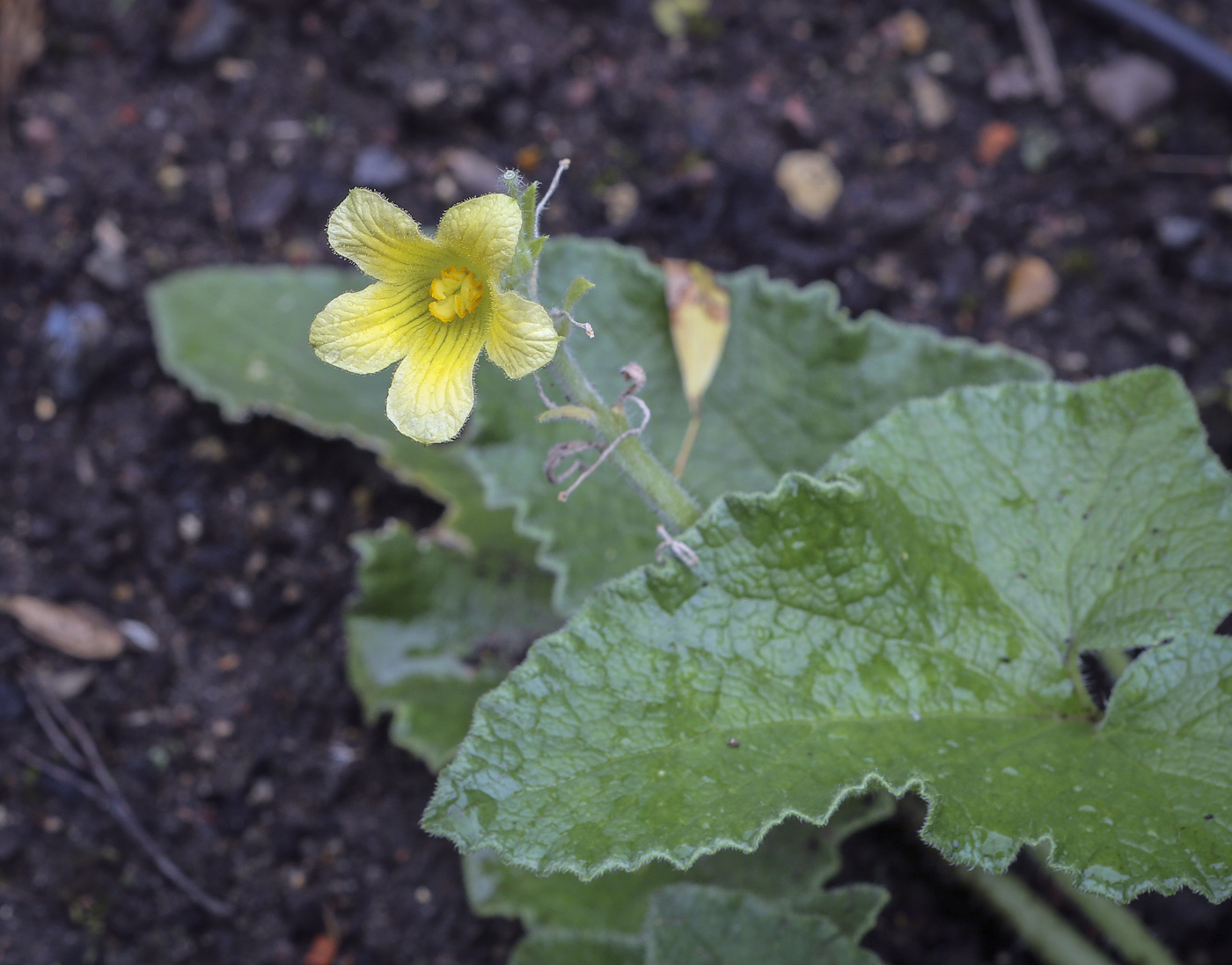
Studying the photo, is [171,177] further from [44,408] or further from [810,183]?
[810,183]

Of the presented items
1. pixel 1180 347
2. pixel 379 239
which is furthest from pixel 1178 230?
pixel 379 239

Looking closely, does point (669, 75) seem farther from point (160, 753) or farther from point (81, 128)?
point (160, 753)

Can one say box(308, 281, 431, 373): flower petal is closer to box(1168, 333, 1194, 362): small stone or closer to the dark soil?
the dark soil

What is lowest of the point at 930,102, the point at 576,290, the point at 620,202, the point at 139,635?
the point at 139,635

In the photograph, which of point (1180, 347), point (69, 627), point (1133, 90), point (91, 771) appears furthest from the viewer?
point (1133, 90)

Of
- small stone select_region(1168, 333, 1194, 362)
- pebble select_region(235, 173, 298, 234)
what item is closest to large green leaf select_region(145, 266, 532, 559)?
pebble select_region(235, 173, 298, 234)

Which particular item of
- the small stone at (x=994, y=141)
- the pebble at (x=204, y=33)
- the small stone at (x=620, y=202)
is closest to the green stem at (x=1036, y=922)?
the small stone at (x=620, y=202)

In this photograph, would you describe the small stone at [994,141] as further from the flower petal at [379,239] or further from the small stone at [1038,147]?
the flower petal at [379,239]

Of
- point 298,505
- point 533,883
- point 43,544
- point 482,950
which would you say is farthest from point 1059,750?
point 43,544
